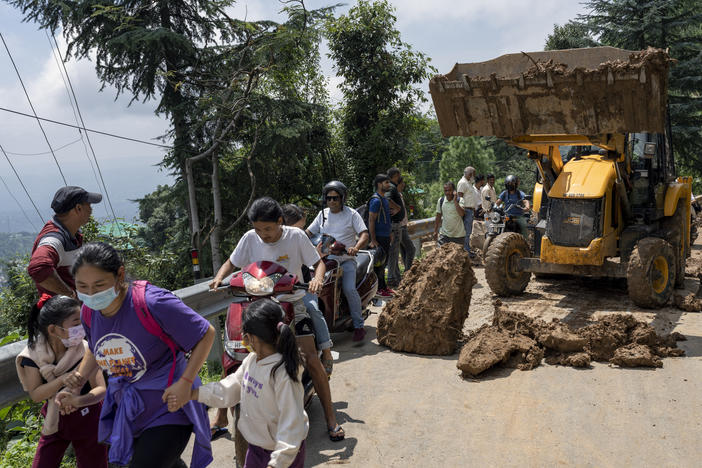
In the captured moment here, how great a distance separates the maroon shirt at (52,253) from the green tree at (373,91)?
14.5m

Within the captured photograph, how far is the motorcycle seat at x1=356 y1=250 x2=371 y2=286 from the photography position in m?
7.30

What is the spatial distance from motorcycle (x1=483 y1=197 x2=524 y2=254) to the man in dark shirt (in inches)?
94.2

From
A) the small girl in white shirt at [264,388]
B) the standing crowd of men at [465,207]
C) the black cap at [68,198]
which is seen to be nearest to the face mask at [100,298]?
the small girl in white shirt at [264,388]

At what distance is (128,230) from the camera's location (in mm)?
13016

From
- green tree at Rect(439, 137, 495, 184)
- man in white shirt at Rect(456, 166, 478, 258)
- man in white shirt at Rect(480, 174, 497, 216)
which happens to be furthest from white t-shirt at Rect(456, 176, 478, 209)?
green tree at Rect(439, 137, 495, 184)

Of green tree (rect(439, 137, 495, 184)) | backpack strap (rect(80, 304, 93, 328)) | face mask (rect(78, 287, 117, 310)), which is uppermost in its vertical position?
green tree (rect(439, 137, 495, 184))

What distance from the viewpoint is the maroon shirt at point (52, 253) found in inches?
152

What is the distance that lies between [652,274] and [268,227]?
5.98m

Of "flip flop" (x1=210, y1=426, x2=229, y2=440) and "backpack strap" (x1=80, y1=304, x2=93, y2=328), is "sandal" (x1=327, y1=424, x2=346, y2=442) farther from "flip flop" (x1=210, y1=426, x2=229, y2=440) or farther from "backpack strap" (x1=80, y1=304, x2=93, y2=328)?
"backpack strap" (x1=80, y1=304, x2=93, y2=328)

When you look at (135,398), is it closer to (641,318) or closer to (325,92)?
(641,318)

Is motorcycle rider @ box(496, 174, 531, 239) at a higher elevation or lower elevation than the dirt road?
higher

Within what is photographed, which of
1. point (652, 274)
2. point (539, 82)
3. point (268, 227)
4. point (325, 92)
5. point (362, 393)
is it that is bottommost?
point (362, 393)

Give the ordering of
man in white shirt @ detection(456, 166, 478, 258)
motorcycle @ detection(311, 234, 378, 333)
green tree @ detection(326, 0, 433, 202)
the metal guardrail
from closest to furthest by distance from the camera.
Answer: the metal guardrail < motorcycle @ detection(311, 234, 378, 333) < man in white shirt @ detection(456, 166, 478, 258) < green tree @ detection(326, 0, 433, 202)

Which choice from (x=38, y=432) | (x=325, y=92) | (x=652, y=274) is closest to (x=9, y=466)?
(x=38, y=432)
